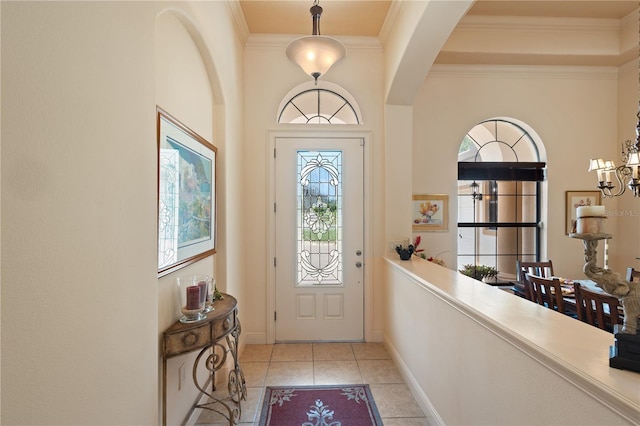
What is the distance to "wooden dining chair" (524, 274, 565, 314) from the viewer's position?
2490mm

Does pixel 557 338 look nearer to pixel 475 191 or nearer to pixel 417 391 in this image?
pixel 417 391

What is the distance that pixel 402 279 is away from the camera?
268cm

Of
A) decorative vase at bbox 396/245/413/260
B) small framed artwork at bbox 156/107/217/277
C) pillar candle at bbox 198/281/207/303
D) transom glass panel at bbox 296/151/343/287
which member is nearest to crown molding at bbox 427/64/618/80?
transom glass panel at bbox 296/151/343/287

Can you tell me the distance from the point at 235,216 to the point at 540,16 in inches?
166

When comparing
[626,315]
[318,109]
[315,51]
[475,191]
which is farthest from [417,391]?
[318,109]

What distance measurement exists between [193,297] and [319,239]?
184 cm

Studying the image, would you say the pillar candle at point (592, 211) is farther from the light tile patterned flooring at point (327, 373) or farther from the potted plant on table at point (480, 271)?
the potted plant on table at point (480, 271)

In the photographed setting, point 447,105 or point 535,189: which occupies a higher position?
point 447,105

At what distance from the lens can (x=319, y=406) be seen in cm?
225

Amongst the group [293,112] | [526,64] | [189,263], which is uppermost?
[526,64]

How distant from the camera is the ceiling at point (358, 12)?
285 centimetres

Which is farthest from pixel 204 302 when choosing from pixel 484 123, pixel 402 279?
pixel 484 123

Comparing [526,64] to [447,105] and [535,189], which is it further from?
[535,189]

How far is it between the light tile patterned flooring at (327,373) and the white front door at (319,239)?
222mm
